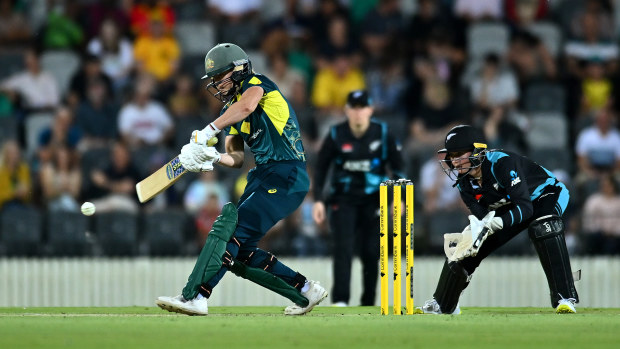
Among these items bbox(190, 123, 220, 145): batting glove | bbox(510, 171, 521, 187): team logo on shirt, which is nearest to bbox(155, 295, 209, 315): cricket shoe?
bbox(190, 123, 220, 145): batting glove

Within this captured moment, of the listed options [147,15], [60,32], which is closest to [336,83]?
[147,15]

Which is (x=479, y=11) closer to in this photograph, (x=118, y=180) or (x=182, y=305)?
(x=118, y=180)

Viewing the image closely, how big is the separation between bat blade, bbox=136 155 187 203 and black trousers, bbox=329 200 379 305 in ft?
7.48

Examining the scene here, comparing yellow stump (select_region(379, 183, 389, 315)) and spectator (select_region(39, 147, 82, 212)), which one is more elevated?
spectator (select_region(39, 147, 82, 212))

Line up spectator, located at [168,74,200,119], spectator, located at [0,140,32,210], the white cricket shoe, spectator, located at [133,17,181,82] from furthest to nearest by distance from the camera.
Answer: spectator, located at [133,17,181,82], spectator, located at [168,74,200,119], spectator, located at [0,140,32,210], the white cricket shoe

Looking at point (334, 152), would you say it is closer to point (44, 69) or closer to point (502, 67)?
point (502, 67)

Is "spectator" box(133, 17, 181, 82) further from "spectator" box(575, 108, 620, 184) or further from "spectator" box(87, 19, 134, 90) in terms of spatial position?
"spectator" box(575, 108, 620, 184)

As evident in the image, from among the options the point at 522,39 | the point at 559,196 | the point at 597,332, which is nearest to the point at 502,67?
the point at 522,39

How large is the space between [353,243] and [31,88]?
620 centimetres

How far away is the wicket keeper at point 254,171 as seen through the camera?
7.08 m

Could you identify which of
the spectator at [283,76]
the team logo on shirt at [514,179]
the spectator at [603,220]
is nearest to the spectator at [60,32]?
the spectator at [283,76]

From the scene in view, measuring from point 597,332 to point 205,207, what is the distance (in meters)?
6.33

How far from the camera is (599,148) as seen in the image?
42.4ft

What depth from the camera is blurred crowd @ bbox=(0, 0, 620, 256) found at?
12.0 meters
